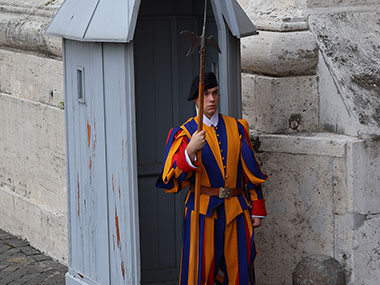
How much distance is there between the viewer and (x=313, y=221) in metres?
6.55

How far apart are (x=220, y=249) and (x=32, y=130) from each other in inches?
119

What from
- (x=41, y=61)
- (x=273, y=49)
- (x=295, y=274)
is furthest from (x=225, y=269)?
(x=41, y=61)

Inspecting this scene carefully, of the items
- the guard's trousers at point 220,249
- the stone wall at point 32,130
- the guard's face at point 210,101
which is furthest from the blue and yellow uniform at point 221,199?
the stone wall at point 32,130

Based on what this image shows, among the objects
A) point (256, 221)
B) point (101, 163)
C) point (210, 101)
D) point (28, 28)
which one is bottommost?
point (256, 221)

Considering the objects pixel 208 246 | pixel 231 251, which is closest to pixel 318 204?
pixel 231 251

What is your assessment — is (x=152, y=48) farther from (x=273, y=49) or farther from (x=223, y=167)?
(x=223, y=167)

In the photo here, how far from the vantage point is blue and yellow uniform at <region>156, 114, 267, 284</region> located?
6000 millimetres

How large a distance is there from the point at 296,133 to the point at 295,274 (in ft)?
2.99

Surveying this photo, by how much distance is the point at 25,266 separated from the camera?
8109 mm

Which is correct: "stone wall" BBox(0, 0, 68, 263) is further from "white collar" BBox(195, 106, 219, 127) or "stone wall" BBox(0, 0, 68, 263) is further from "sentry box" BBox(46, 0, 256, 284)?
"white collar" BBox(195, 106, 219, 127)

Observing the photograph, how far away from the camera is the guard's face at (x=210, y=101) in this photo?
5.92 metres

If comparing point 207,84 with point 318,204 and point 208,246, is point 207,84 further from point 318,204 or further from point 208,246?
point 318,204

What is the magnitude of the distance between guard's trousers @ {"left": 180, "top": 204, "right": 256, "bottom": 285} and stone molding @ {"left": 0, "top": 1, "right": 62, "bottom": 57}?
2556 mm

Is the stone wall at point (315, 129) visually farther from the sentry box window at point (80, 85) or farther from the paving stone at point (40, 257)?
the paving stone at point (40, 257)
